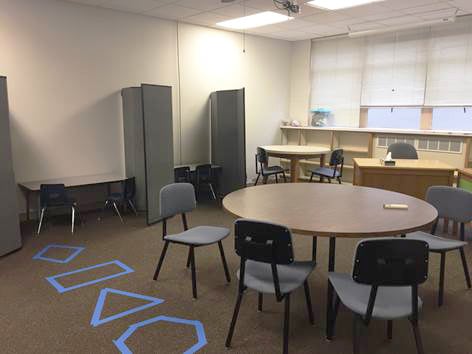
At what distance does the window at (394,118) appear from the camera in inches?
265

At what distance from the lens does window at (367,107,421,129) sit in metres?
6.73

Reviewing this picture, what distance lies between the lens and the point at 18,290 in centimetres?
319

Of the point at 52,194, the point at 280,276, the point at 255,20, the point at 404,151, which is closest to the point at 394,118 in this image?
the point at 404,151

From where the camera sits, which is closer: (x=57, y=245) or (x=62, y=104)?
(x=57, y=245)

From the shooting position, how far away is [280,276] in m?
2.40

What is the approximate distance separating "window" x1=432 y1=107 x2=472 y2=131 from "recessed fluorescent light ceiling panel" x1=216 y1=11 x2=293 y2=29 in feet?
9.87

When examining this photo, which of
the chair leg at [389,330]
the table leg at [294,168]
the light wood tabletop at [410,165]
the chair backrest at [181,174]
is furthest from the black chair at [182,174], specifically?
the chair leg at [389,330]

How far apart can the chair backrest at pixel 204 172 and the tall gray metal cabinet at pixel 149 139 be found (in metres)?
0.83

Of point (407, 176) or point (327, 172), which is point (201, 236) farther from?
point (327, 172)

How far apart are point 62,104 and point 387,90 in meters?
5.47

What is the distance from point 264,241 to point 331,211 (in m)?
0.70

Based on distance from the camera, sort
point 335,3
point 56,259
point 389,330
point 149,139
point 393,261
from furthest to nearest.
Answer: point 335,3 → point 149,139 → point 56,259 → point 389,330 → point 393,261

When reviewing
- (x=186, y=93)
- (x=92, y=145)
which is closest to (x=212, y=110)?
(x=186, y=93)

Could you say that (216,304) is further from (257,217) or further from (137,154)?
(137,154)
